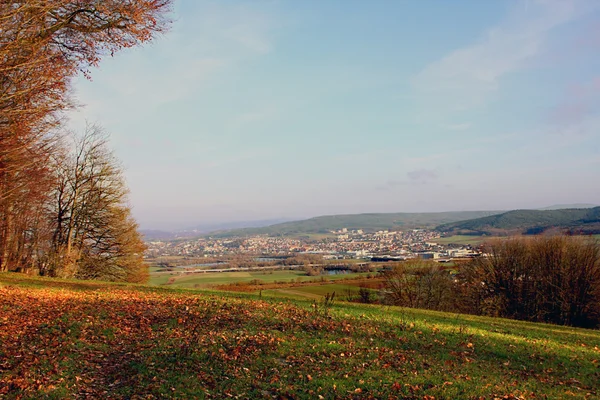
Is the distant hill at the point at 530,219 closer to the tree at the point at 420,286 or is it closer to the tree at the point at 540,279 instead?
the tree at the point at 540,279

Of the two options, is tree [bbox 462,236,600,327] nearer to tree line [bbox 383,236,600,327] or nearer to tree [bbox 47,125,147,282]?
tree line [bbox 383,236,600,327]

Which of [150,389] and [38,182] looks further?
[38,182]

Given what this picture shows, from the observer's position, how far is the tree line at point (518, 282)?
115 ft

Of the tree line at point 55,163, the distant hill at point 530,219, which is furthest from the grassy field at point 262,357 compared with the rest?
the distant hill at point 530,219

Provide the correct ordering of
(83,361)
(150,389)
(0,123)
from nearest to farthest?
(150,389), (83,361), (0,123)

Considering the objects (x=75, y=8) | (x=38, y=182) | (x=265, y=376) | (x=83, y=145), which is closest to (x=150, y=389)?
(x=265, y=376)

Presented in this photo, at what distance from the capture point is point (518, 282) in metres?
39.0

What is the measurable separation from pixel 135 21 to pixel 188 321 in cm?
982

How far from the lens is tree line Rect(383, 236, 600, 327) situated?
35031 mm

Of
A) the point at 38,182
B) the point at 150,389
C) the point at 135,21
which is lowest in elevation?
the point at 150,389

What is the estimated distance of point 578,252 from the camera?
117 ft

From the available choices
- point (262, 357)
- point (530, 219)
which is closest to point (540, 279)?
point (262, 357)

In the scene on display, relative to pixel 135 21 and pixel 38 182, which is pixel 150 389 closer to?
pixel 135 21

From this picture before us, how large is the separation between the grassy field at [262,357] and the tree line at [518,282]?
23431mm
